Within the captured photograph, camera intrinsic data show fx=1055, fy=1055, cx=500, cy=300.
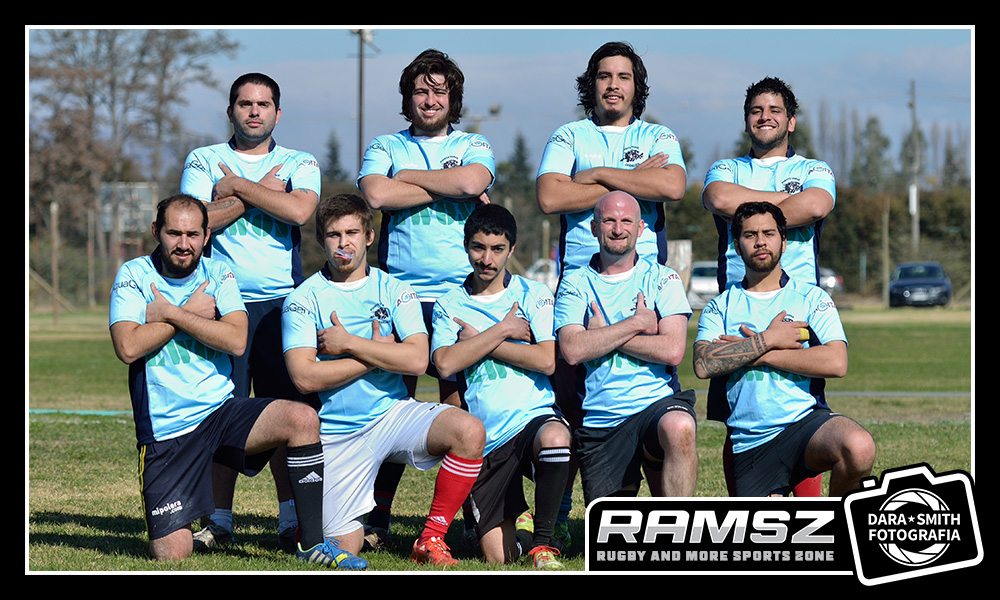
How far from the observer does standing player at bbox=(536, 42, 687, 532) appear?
5684 mm

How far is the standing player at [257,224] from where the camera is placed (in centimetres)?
582

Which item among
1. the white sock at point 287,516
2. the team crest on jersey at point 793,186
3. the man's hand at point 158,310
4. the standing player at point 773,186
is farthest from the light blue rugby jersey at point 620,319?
the man's hand at point 158,310

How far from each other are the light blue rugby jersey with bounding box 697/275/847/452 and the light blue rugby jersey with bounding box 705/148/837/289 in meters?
0.28

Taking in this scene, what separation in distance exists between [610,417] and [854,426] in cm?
118

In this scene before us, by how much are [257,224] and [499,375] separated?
5.47ft

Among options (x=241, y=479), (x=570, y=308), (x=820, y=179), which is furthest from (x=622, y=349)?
(x=241, y=479)

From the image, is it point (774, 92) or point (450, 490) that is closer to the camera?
point (450, 490)

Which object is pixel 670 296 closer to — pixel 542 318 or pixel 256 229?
pixel 542 318

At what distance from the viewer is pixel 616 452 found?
5355mm

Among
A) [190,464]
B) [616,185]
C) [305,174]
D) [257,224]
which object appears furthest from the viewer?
[305,174]

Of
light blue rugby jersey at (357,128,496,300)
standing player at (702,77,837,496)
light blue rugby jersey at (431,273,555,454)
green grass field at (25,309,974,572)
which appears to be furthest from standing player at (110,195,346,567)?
standing player at (702,77,837,496)

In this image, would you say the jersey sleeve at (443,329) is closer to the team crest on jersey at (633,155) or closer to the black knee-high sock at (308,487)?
the black knee-high sock at (308,487)

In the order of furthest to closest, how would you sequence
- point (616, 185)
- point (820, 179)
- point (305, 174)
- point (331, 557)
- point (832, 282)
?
point (832, 282)
point (305, 174)
point (820, 179)
point (616, 185)
point (331, 557)

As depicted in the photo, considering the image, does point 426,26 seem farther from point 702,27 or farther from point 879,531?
point 879,531
